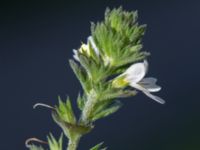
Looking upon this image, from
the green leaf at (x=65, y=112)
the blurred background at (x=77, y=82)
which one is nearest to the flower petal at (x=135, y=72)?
the green leaf at (x=65, y=112)

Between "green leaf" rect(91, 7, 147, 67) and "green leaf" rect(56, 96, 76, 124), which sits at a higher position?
"green leaf" rect(91, 7, 147, 67)

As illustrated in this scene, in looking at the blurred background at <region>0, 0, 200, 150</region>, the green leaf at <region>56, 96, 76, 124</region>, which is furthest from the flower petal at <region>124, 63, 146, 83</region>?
the blurred background at <region>0, 0, 200, 150</region>

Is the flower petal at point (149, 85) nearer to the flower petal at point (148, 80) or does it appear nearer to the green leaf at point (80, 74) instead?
the flower petal at point (148, 80)

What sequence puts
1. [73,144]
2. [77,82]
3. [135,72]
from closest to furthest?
[73,144], [135,72], [77,82]

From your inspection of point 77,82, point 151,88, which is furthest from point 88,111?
point 77,82

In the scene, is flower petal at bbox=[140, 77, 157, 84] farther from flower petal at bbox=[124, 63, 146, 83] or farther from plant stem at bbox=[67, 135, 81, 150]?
plant stem at bbox=[67, 135, 81, 150]

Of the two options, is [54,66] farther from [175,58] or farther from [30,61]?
[175,58]

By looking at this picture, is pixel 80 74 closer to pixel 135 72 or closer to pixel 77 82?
pixel 135 72
